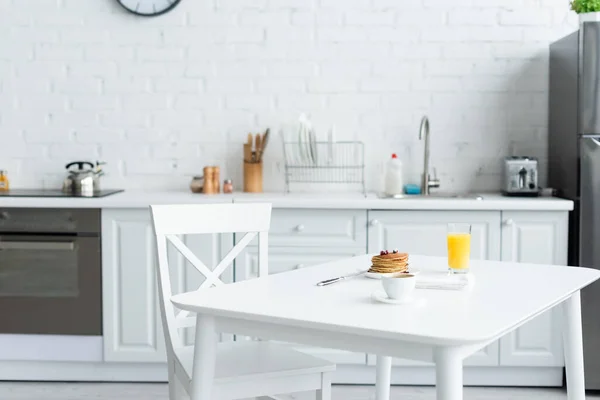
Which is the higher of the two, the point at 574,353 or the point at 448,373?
the point at 448,373

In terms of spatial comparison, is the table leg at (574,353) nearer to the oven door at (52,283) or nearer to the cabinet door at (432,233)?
the cabinet door at (432,233)

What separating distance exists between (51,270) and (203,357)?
2.01 m

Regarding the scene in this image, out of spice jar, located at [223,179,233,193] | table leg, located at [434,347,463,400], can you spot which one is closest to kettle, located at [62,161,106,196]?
spice jar, located at [223,179,233,193]

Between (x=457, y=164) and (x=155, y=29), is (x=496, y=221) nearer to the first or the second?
(x=457, y=164)

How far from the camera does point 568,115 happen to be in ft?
12.6

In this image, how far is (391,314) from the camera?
179cm

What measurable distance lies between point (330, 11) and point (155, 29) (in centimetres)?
86

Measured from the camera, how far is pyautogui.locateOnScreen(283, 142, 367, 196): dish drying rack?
13.8 ft

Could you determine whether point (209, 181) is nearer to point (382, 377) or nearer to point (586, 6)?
point (382, 377)

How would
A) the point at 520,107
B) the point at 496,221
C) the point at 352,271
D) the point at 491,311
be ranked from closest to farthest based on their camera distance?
the point at 491,311
the point at 352,271
the point at 496,221
the point at 520,107

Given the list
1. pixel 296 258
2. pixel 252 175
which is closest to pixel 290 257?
pixel 296 258

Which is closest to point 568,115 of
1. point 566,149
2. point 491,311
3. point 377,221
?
point 566,149

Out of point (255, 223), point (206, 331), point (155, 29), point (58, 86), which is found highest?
point (155, 29)

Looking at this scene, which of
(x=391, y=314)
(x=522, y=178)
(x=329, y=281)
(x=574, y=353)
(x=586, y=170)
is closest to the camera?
(x=391, y=314)
